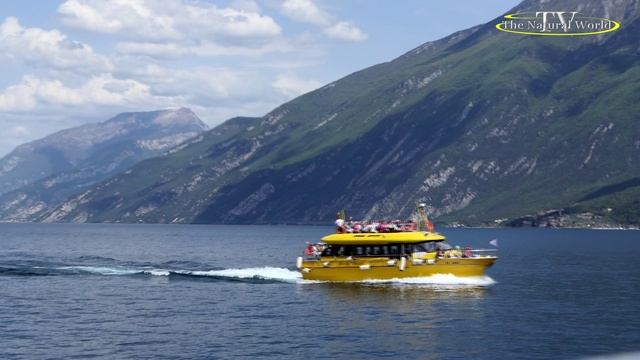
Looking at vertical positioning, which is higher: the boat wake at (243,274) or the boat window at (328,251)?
the boat window at (328,251)

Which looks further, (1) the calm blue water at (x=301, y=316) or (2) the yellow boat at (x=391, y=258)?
(2) the yellow boat at (x=391, y=258)

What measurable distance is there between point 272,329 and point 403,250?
104ft

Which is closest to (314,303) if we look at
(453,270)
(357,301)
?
(357,301)

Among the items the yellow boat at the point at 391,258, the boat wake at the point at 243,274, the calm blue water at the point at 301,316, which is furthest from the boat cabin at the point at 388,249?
the calm blue water at the point at 301,316

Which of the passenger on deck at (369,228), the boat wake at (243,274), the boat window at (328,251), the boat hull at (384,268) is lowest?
the boat wake at (243,274)

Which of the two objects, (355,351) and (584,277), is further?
(584,277)

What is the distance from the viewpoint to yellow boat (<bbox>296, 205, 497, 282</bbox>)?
321ft

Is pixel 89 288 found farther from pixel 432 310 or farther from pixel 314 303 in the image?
pixel 432 310

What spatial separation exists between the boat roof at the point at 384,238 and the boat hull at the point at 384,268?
7.18 ft

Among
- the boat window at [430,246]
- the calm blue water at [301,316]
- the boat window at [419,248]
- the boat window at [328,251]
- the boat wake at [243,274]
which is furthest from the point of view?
the boat window at [328,251]

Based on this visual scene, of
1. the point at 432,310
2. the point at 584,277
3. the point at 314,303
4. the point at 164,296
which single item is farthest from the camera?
the point at 584,277

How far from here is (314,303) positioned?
86.3 metres

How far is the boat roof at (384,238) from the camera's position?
98.4 m

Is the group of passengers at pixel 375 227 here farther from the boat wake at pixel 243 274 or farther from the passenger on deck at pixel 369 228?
the boat wake at pixel 243 274
